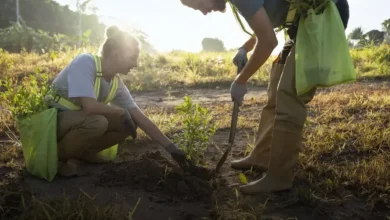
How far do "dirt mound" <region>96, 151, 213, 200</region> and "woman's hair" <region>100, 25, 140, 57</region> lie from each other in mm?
855

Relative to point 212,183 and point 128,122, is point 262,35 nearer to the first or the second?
point 212,183

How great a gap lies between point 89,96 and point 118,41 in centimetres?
46

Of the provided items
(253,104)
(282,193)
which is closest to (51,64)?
(253,104)

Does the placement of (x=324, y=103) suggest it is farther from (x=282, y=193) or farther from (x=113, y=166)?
(x=113, y=166)

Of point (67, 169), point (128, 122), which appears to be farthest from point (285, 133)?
point (67, 169)

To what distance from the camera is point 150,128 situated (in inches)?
126

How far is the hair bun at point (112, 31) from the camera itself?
2982mm

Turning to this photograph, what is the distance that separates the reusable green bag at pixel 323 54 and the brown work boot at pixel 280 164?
0.35 metres

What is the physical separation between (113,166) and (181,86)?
16.8 ft

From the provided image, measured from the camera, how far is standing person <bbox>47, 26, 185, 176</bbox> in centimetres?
286

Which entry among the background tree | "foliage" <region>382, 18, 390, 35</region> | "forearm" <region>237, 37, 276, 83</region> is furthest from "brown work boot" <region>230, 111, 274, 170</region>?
"foliage" <region>382, 18, 390, 35</region>

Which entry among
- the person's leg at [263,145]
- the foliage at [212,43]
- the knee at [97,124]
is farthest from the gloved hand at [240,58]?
the foliage at [212,43]

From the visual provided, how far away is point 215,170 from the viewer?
3148 mm

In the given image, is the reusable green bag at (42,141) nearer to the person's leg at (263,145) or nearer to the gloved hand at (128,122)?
the gloved hand at (128,122)
